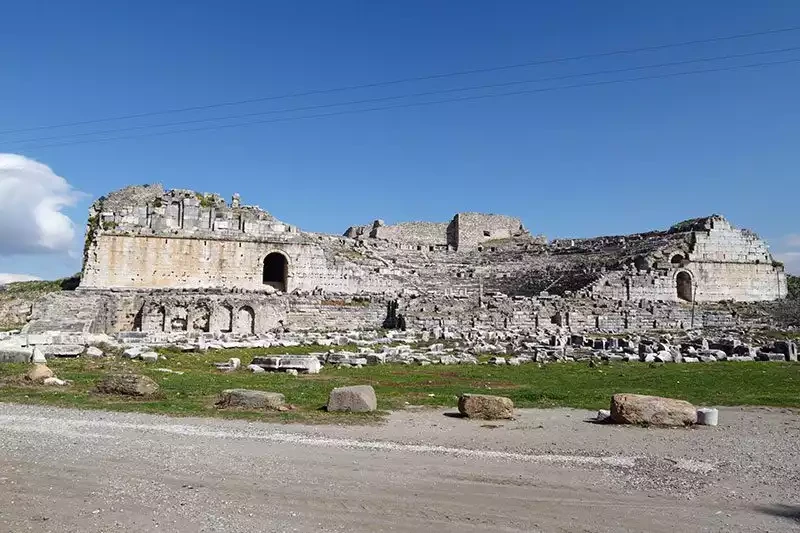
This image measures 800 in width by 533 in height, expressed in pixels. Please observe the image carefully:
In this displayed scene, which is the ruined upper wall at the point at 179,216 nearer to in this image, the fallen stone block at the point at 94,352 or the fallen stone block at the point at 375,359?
the fallen stone block at the point at 94,352

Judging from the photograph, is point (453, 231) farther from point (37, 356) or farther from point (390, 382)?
point (37, 356)

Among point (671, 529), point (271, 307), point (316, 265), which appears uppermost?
point (316, 265)

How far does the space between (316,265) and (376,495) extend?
27556 millimetres

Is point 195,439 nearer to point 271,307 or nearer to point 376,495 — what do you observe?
point 376,495

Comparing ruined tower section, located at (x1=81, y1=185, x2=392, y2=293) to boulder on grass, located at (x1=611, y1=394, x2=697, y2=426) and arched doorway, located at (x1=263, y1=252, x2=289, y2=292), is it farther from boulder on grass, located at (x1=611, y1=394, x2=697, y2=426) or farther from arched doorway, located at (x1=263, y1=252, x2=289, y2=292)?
boulder on grass, located at (x1=611, y1=394, x2=697, y2=426)

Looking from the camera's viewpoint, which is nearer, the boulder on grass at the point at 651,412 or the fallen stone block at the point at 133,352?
the boulder on grass at the point at 651,412

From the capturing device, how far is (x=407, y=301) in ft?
95.8

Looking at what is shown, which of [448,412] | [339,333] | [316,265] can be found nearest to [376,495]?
[448,412]

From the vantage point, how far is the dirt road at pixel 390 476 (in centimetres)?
543

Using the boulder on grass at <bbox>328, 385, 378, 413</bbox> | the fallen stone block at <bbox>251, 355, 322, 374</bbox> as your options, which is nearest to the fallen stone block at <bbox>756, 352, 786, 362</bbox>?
the fallen stone block at <bbox>251, 355, 322, 374</bbox>

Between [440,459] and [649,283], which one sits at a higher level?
[649,283]

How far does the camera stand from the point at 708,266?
122ft

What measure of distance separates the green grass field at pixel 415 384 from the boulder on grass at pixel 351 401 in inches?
9.9

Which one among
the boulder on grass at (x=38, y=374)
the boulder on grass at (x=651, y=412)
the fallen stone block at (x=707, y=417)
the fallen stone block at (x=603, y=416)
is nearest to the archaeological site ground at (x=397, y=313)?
the boulder on grass at (x=38, y=374)
